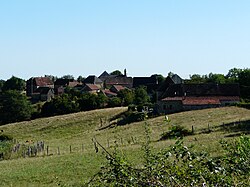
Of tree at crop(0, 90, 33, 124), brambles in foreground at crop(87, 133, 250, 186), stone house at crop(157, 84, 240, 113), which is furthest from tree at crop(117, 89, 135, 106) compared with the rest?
brambles in foreground at crop(87, 133, 250, 186)

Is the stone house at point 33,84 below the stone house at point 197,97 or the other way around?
the other way around

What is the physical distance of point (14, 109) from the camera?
77.8 meters

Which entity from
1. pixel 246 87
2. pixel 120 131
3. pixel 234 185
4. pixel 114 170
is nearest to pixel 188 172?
pixel 234 185

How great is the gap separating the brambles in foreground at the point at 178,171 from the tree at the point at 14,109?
7490 cm

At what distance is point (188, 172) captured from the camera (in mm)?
4281

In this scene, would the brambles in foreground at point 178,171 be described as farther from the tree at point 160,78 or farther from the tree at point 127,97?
the tree at point 160,78

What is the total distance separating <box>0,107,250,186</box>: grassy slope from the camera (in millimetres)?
24688

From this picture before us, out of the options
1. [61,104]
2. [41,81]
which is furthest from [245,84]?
[41,81]

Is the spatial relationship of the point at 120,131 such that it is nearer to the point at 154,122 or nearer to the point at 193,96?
the point at 154,122

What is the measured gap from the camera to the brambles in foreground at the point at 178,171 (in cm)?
409

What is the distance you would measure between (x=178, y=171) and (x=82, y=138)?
49.0 metres

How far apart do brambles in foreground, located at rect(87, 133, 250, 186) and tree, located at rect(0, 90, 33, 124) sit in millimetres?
74904

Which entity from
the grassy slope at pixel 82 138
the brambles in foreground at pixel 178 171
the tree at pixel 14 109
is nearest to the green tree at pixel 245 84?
the grassy slope at pixel 82 138

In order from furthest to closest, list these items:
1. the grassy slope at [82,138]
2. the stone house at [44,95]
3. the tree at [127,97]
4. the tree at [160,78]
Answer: the tree at [160,78] → the stone house at [44,95] → the tree at [127,97] → the grassy slope at [82,138]
